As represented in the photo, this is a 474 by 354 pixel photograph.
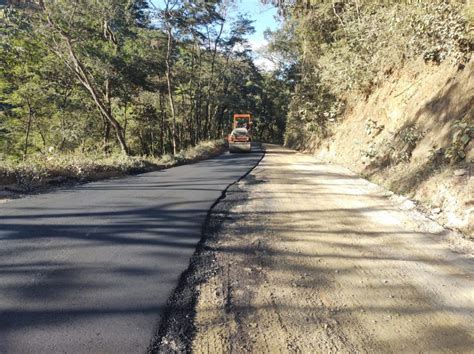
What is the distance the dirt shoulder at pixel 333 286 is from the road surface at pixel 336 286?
1 cm

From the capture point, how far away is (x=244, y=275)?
11.9ft

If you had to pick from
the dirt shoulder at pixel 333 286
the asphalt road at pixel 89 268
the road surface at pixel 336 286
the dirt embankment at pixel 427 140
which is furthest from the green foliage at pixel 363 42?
the asphalt road at pixel 89 268

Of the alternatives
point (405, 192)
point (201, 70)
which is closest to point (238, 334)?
point (405, 192)

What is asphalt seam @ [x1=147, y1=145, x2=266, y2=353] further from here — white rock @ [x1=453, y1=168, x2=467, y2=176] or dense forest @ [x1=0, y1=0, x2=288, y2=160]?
dense forest @ [x1=0, y1=0, x2=288, y2=160]

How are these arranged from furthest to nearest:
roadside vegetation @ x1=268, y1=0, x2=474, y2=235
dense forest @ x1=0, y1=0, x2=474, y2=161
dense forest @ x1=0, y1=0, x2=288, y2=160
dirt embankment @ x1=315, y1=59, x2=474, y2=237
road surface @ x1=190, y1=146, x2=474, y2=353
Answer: dense forest @ x1=0, y1=0, x2=288, y2=160
dense forest @ x1=0, y1=0, x2=474, y2=161
roadside vegetation @ x1=268, y1=0, x2=474, y2=235
dirt embankment @ x1=315, y1=59, x2=474, y2=237
road surface @ x1=190, y1=146, x2=474, y2=353

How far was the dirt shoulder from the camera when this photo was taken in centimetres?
257

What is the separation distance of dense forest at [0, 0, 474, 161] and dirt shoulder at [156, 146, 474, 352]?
5.96m

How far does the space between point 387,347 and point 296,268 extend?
143 cm

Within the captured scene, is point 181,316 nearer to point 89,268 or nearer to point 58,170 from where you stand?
point 89,268

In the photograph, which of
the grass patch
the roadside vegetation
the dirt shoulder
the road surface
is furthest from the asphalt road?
the roadside vegetation

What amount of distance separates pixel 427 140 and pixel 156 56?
61.0ft

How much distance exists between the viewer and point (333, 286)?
11.2 feet

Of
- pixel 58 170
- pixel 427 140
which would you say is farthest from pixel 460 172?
pixel 58 170

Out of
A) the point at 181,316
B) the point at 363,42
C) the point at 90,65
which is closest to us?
the point at 181,316
